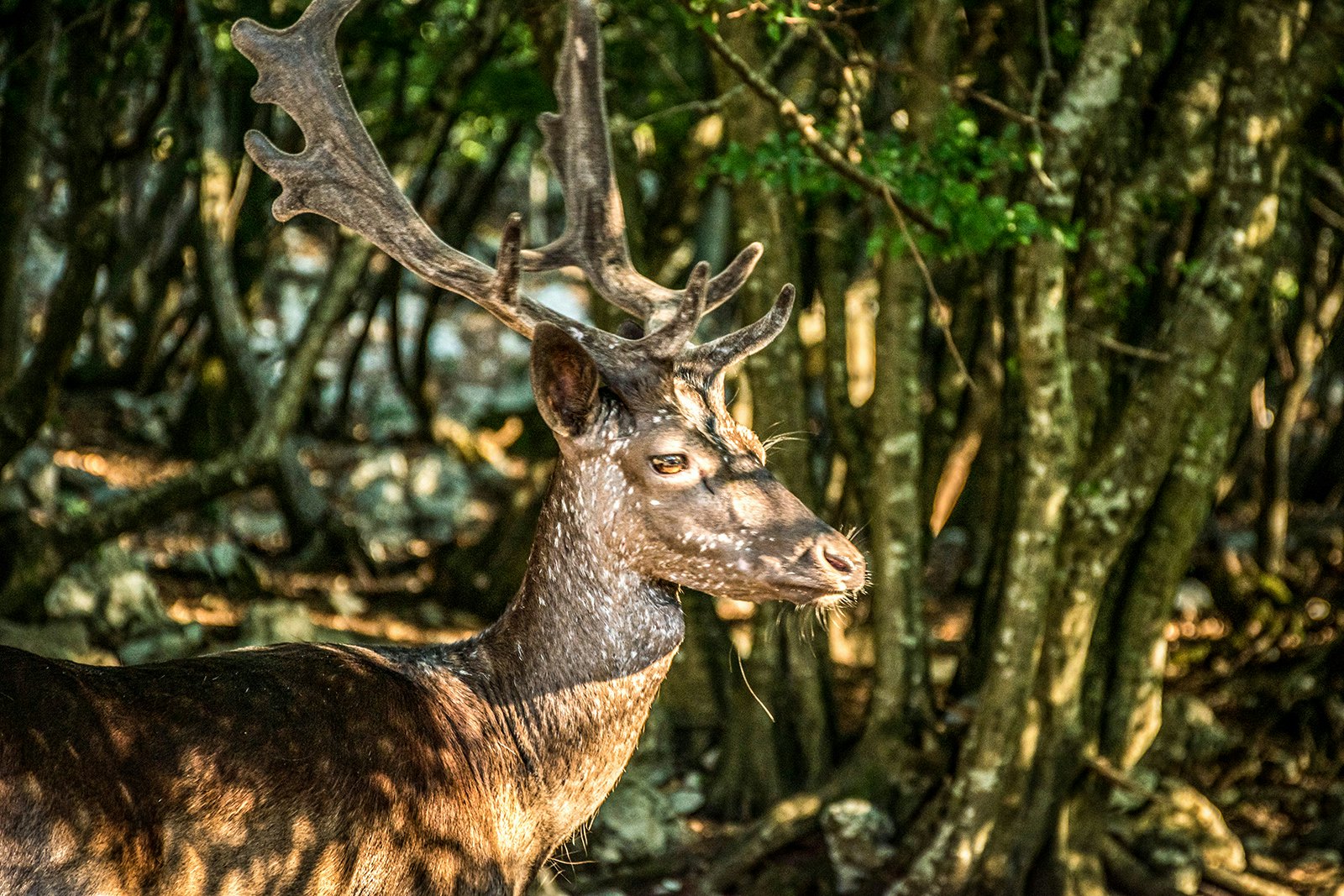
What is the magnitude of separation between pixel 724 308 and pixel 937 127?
279 inches

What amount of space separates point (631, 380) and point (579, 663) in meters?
0.80

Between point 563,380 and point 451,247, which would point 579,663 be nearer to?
point 563,380

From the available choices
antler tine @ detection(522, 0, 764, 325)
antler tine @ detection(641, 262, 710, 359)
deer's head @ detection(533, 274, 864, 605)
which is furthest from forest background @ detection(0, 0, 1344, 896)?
antler tine @ detection(641, 262, 710, 359)

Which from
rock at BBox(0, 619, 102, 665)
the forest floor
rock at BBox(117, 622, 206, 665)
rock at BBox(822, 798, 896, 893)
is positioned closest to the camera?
rock at BBox(822, 798, 896, 893)

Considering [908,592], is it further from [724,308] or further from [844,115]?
[724,308]

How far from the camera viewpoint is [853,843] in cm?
629

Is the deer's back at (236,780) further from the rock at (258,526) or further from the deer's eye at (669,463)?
the rock at (258,526)

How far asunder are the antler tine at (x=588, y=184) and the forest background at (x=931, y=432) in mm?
494

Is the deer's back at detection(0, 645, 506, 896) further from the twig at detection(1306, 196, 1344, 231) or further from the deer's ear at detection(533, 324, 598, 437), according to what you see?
the twig at detection(1306, 196, 1344, 231)

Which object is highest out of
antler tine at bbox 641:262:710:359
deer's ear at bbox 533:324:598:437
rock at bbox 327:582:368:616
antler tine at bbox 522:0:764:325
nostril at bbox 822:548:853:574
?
antler tine at bbox 522:0:764:325

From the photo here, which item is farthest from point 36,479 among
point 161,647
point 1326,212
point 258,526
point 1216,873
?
point 1326,212

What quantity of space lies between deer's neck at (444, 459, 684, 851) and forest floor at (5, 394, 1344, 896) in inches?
63.8

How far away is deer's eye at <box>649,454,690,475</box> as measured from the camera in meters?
3.95

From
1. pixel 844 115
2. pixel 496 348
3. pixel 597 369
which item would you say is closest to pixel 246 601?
pixel 844 115
